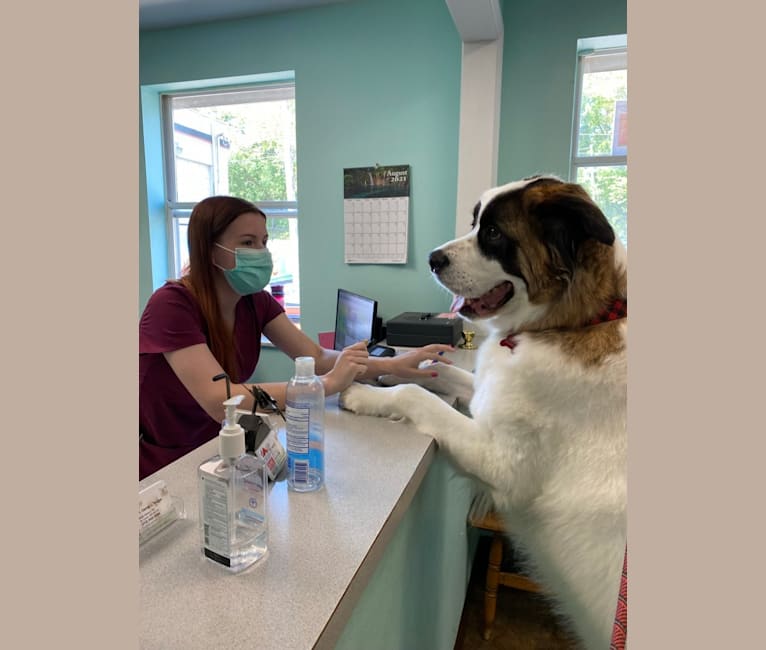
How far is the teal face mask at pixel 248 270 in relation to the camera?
4.68 ft

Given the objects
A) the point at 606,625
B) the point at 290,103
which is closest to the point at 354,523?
the point at 606,625

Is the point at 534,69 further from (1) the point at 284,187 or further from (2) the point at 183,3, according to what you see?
(2) the point at 183,3

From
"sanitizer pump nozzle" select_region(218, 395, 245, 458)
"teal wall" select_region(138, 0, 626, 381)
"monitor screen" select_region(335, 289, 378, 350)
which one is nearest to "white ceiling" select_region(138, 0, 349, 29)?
"teal wall" select_region(138, 0, 626, 381)

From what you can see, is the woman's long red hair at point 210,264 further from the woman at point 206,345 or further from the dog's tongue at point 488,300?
the dog's tongue at point 488,300

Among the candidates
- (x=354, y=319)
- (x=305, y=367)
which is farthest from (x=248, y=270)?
(x=354, y=319)

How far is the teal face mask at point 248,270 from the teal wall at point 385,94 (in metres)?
1.66

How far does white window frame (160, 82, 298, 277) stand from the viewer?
3570 mm

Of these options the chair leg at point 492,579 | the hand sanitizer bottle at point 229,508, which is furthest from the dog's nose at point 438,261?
the chair leg at point 492,579

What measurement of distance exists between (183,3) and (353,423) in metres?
3.31

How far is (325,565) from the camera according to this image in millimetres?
609

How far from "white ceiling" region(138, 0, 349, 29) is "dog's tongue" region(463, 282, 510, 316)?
275 centimetres

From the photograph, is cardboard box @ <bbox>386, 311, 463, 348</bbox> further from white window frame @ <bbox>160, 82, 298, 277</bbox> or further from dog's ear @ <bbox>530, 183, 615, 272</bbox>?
white window frame @ <bbox>160, 82, 298, 277</bbox>

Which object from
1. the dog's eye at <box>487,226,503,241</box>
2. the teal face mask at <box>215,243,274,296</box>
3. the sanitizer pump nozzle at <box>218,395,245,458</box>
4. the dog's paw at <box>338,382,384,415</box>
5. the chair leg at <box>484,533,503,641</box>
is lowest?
the chair leg at <box>484,533,503,641</box>

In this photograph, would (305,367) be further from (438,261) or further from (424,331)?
(424,331)
